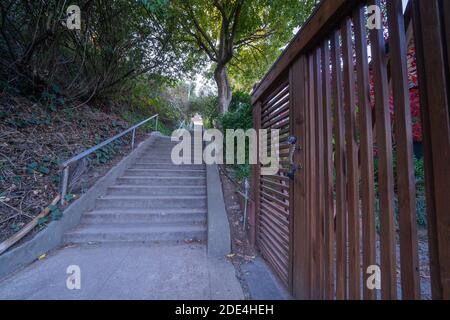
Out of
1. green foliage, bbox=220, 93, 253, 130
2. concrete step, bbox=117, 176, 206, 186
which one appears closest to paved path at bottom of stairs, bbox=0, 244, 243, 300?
concrete step, bbox=117, 176, 206, 186

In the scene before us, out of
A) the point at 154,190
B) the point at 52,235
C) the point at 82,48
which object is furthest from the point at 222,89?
the point at 52,235

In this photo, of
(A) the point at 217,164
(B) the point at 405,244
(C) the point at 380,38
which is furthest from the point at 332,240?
(A) the point at 217,164

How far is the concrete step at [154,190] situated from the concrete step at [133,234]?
0.70 metres

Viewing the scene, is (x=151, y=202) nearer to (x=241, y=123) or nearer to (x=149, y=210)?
(x=149, y=210)

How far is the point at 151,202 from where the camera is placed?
3.11 m

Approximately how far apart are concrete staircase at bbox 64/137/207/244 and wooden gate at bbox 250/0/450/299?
1.33m

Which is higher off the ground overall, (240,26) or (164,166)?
(240,26)

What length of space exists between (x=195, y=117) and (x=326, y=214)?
11713 millimetres

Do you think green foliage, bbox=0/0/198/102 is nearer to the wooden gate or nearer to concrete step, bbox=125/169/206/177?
concrete step, bbox=125/169/206/177

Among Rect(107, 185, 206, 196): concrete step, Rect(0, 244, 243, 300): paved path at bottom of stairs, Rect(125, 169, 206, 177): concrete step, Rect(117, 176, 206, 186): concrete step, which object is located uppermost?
Rect(125, 169, 206, 177): concrete step

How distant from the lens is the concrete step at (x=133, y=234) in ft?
8.21

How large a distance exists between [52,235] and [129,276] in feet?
3.85

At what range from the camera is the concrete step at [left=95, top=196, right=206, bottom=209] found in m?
3.04

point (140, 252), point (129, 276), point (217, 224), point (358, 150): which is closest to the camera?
point (358, 150)
